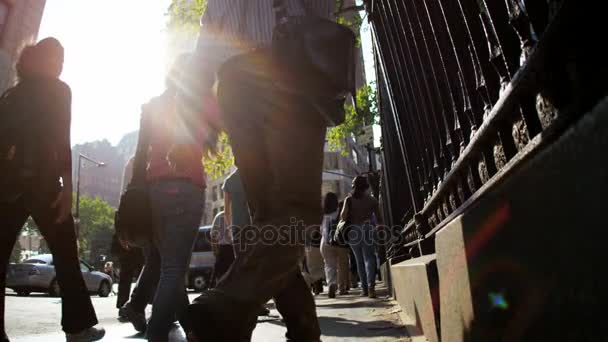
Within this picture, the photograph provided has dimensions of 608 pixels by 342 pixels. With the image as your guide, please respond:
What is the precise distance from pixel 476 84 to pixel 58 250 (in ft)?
9.08

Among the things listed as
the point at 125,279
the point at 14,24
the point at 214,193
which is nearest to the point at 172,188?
the point at 125,279

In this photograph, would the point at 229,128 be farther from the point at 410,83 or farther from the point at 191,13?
the point at 191,13

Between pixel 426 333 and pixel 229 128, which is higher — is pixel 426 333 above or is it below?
below

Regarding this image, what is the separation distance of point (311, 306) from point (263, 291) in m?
0.42

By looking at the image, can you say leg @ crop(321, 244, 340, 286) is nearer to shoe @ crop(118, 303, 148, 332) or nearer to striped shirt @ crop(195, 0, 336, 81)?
shoe @ crop(118, 303, 148, 332)

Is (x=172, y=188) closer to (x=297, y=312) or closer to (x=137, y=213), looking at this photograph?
(x=137, y=213)

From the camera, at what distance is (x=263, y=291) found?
1.37 metres

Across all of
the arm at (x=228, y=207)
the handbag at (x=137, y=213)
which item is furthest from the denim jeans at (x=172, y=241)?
the arm at (x=228, y=207)

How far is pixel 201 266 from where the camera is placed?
1769 cm

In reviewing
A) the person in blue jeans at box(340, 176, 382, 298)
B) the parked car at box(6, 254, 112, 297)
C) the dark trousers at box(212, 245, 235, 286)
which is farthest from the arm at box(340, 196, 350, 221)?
the parked car at box(6, 254, 112, 297)

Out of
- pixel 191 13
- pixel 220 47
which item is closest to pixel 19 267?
pixel 191 13

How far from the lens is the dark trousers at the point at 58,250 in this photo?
9.43ft

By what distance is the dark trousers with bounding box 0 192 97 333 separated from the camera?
2.87 metres

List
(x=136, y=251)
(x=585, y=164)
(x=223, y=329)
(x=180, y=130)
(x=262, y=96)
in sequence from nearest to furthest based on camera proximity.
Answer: (x=585, y=164) → (x=223, y=329) → (x=262, y=96) → (x=180, y=130) → (x=136, y=251)
